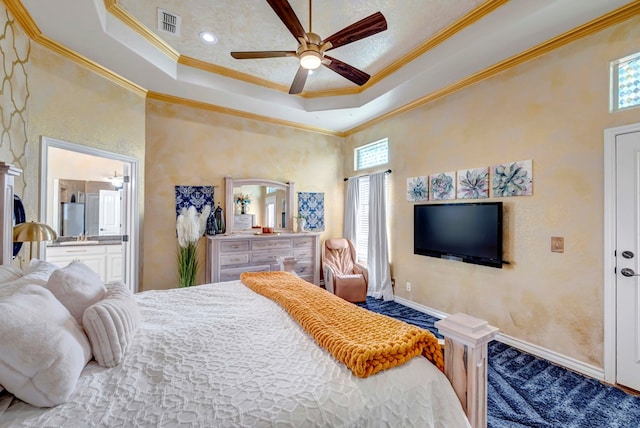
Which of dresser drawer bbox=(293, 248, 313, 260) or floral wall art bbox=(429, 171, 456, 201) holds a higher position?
floral wall art bbox=(429, 171, 456, 201)

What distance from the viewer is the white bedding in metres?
0.87

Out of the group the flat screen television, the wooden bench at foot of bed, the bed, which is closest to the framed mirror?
the flat screen television

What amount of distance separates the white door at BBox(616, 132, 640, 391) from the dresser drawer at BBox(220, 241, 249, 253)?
383 centimetres

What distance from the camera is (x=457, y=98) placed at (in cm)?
332

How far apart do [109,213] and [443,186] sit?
18.0 ft

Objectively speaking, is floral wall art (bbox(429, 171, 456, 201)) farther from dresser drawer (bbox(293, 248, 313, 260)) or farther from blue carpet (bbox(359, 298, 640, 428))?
dresser drawer (bbox(293, 248, 313, 260))

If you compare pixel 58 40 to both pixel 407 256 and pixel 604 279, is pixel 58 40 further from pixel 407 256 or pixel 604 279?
pixel 604 279

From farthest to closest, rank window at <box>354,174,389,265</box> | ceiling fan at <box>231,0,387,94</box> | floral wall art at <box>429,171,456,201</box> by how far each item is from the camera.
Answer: window at <box>354,174,389,265</box> → floral wall art at <box>429,171,456,201</box> → ceiling fan at <box>231,0,387,94</box>

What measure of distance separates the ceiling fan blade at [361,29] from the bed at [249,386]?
6.56 ft

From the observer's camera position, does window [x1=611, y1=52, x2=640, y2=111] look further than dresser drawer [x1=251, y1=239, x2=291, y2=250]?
No

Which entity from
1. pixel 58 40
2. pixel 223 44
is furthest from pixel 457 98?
pixel 58 40

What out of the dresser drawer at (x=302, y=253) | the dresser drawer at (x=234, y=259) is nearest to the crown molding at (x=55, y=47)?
the dresser drawer at (x=234, y=259)

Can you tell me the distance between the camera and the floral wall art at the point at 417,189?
3690 millimetres

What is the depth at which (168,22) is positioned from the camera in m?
2.59
